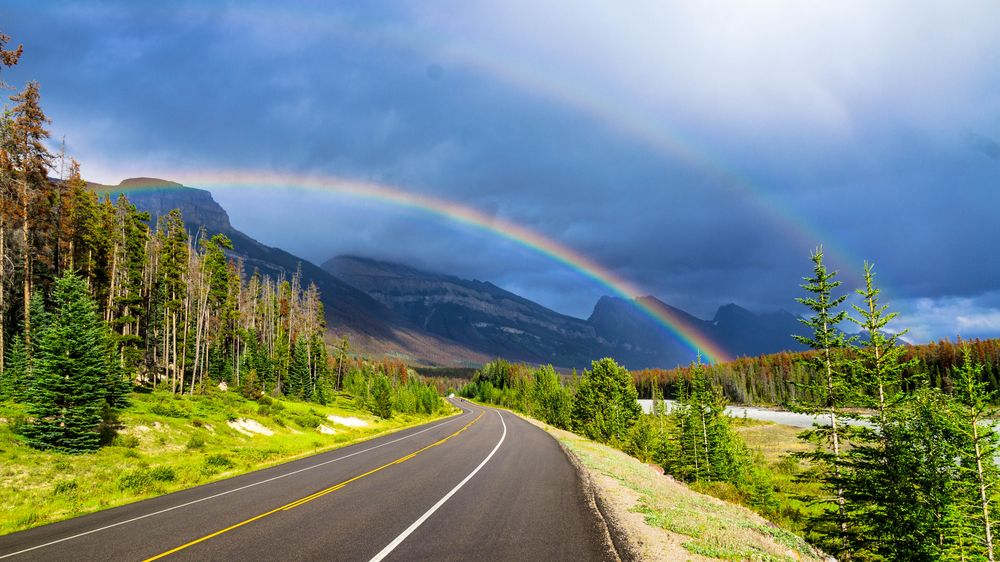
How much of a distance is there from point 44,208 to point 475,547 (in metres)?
47.1

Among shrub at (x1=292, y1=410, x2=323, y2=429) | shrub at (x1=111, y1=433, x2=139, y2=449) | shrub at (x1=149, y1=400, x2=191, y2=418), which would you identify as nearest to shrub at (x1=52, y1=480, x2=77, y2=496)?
shrub at (x1=111, y1=433, x2=139, y2=449)

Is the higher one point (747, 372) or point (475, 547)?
point (475, 547)

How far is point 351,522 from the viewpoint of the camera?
1095 cm

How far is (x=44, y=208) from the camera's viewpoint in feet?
123

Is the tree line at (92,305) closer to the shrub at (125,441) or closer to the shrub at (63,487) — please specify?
the shrub at (125,441)

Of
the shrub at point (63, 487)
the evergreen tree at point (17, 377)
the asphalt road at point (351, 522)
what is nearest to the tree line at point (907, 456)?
the asphalt road at point (351, 522)

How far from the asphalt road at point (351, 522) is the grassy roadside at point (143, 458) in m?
2.55

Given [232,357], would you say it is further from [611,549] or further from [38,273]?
[611,549]

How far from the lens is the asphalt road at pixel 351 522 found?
8.88 metres

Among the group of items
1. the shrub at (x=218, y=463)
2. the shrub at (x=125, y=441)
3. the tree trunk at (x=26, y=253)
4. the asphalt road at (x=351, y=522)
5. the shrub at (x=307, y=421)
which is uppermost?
the tree trunk at (x=26, y=253)

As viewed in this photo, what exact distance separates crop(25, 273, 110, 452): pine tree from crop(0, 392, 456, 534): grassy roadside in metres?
0.95

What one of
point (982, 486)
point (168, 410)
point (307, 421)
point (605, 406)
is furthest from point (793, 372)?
point (168, 410)

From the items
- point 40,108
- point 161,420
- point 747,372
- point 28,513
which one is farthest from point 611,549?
point 747,372

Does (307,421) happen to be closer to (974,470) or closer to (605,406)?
(605,406)
